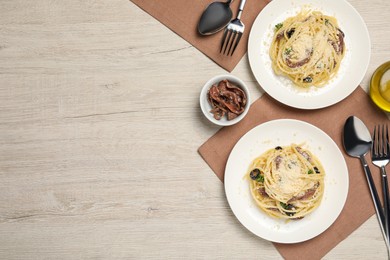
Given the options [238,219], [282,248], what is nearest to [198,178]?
[238,219]

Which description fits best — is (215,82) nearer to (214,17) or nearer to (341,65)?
(214,17)

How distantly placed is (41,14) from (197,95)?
28.3 inches

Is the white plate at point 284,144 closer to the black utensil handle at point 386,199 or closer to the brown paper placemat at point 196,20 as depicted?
the black utensil handle at point 386,199

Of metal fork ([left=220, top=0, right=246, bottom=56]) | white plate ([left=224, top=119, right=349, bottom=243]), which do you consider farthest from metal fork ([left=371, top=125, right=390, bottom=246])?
metal fork ([left=220, top=0, right=246, bottom=56])

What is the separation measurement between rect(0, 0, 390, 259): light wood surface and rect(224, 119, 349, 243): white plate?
77 mm

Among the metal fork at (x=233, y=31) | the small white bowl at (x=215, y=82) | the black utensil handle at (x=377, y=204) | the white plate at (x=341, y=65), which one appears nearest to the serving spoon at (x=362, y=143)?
the black utensil handle at (x=377, y=204)

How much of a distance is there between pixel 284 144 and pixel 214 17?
1.83 feet

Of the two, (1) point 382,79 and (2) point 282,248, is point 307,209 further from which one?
(1) point 382,79

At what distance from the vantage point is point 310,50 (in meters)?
2.03

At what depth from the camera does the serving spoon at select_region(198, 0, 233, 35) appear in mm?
2051

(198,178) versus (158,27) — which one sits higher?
(158,27)

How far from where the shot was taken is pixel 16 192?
7.09 feet

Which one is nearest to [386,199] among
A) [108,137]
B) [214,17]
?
[214,17]

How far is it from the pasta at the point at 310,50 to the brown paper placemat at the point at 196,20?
4.9 inches
